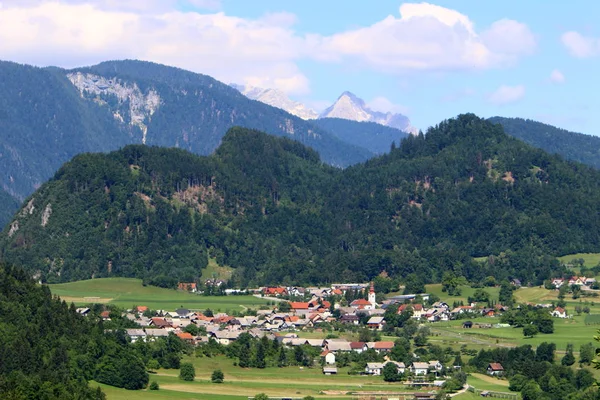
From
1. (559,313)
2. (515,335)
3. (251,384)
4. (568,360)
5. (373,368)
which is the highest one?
(559,313)

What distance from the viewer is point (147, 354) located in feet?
490

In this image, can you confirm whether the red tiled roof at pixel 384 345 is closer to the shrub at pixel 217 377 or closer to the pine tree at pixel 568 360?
the pine tree at pixel 568 360

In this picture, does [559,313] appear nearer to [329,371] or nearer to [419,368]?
[419,368]

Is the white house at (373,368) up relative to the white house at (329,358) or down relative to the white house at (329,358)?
down

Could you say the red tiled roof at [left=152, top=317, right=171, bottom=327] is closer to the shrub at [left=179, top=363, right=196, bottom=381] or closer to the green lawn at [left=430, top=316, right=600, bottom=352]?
the green lawn at [left=430, top=316, right=600, bottom=352]

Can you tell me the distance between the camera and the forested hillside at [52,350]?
115938 mm

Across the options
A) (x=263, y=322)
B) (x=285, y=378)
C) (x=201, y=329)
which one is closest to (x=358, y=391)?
(x=285, y=378)

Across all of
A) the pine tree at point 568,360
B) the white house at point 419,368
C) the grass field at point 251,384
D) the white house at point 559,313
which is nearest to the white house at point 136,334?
the grass field at point 251,384

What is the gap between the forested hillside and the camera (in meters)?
116

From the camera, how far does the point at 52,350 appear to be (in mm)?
135125

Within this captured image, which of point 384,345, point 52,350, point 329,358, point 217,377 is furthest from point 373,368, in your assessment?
point 52,350

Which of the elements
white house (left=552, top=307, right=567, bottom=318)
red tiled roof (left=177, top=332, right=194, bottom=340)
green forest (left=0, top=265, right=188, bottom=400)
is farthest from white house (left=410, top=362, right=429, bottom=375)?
white house (left=552, top=307, right=567, bottom=318)

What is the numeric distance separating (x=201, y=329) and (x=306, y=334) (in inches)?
552

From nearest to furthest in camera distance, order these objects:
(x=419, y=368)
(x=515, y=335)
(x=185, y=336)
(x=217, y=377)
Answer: (x=217, y=377) → (x=419, y=368) → (x=185, y=336) → (x=515, y=335)
